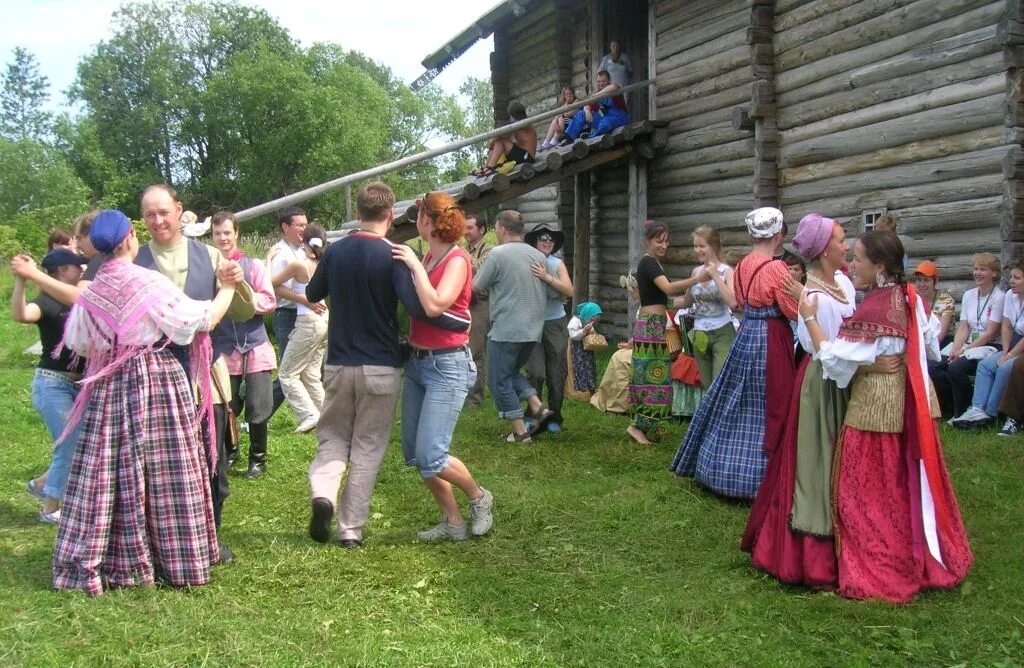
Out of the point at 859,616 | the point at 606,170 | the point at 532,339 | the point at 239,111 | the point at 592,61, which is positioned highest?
the point at 239,111

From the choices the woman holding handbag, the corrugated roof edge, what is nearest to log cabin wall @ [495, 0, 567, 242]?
the corrugated roof edge

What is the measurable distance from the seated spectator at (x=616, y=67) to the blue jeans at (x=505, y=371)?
667 centimetres

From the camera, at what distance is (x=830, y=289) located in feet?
14.5

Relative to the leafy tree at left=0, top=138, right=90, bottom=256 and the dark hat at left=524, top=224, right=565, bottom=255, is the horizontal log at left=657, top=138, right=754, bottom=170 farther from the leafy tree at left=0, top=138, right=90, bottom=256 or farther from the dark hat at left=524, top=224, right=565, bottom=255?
the leafy tree at left=0, top=138, right=90, bottom=256

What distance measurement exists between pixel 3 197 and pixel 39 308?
48.1 metres

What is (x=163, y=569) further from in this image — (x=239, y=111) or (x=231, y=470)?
(x=239, y=111)

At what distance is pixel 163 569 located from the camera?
412 cm

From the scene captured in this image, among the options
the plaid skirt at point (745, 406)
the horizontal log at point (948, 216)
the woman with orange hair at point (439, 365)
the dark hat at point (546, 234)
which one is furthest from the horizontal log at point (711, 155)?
the woman with orange hair at point (439, 365)

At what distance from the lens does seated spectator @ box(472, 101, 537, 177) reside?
1207 cm

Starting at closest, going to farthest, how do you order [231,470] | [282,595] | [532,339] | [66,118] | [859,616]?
1. [859,616]
2. [282,595]
3. [231,470]
4. [532,339]
5. [66,118]

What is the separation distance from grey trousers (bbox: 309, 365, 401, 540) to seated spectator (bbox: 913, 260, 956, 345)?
5.24m

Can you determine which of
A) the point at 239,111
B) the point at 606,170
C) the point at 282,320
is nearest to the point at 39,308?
the point at 282,320

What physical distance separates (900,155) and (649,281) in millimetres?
3162

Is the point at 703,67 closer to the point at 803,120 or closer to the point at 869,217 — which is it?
the point at 803,120
